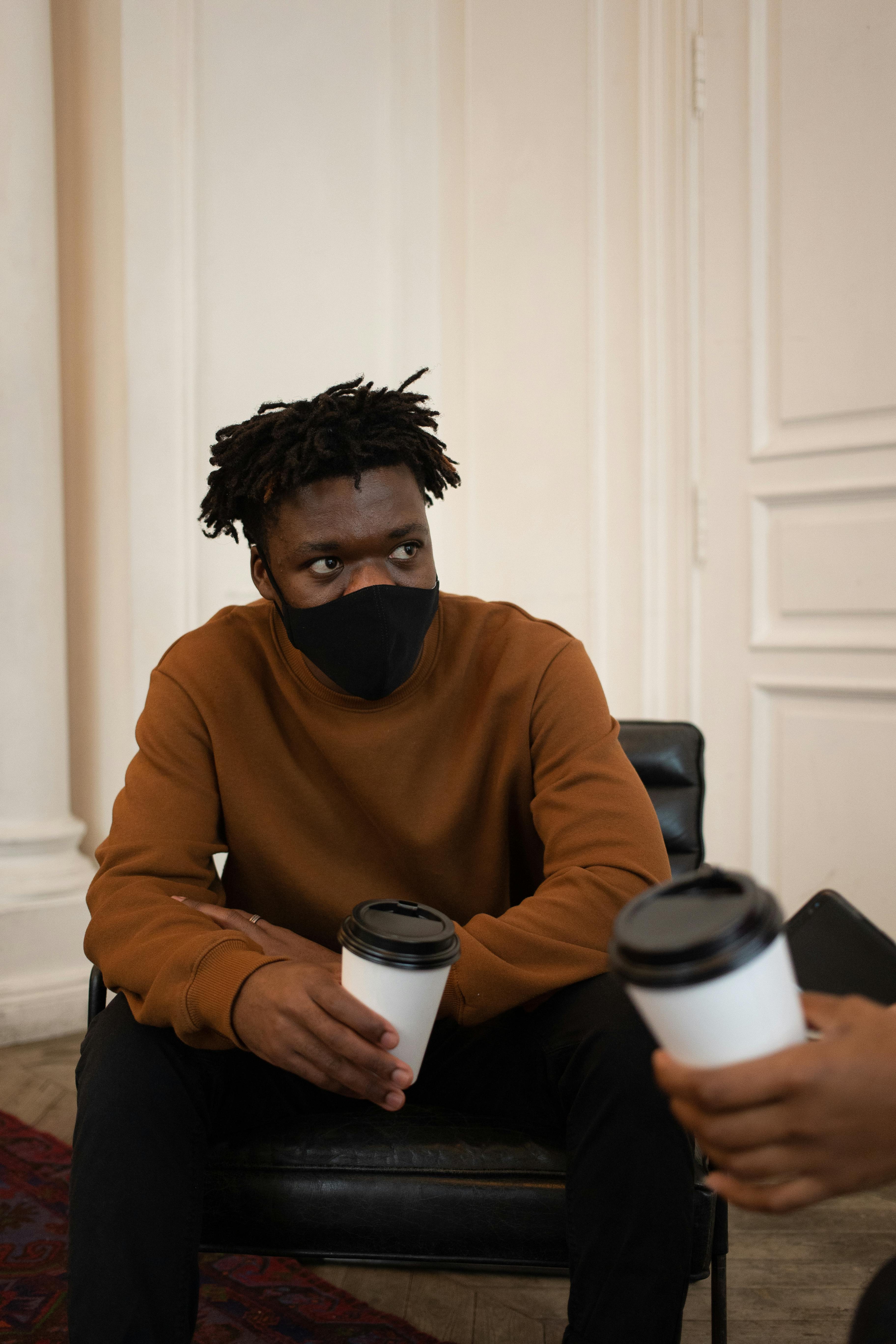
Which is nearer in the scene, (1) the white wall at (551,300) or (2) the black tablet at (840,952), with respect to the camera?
(2) the black tablet at (840,952)

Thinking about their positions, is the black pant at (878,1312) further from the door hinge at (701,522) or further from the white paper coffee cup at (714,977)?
the door hinge at (701,522)

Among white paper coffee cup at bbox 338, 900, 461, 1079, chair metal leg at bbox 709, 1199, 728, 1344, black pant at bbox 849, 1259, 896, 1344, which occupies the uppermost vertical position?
white paper coffee cup at bbox 338, 900, 461, 1079

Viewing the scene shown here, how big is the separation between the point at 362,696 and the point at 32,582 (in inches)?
63.8

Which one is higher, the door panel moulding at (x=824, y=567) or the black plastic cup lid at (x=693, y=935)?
the door panel moulding at (x=824, y=567)

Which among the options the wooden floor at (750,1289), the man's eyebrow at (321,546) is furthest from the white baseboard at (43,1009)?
the man's eyebrow at (321,546)

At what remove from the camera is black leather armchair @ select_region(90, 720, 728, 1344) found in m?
1.09

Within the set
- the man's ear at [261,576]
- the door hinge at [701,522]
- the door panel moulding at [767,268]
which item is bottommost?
the man's ear at [261,576]

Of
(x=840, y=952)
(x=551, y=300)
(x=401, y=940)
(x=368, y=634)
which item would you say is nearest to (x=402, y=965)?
(x=401, y=940)

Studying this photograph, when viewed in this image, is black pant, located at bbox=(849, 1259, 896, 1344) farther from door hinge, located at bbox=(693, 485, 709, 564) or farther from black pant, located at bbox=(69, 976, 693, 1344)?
door hinge, located at bbox=(693, 485, 709, 564)

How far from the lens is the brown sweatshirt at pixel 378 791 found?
123 cm

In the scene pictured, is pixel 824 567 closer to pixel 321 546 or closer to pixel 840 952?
pixel 840 952

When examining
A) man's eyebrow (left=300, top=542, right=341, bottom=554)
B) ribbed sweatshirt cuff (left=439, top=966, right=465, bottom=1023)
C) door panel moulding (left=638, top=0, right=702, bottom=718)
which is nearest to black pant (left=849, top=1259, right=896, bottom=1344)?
ribbed sweatshirt cuff (left=439, top=966, right=465, bottom=1023)

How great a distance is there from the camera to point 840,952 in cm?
180

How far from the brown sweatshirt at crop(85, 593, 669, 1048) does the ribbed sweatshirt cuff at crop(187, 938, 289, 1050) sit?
9cm
